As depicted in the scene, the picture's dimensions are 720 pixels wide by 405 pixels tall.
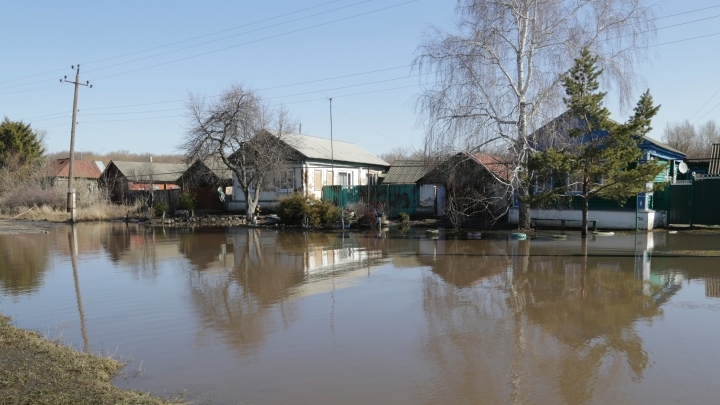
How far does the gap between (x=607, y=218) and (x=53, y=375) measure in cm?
2238

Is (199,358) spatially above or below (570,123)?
below

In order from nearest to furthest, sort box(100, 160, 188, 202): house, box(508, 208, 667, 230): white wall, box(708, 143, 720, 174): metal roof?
box(508, 208, 667, 230): white wall
box(708, 143, 720, 174): metal roof
box(100, 160, 188, 202): house

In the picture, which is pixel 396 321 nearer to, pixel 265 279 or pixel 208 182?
pixel 265 279

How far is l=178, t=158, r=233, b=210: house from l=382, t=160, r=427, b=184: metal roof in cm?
1096

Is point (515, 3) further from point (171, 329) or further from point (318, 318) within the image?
point (171, 329)

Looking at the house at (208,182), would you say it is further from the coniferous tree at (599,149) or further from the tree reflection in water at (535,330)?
the tree reflection in water at (535,330)

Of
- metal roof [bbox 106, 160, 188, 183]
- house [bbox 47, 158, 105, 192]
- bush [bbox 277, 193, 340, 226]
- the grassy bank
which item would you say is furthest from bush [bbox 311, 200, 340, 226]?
house [bbox 47, 158, 105, 192]

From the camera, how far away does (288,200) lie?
2816 centimetres

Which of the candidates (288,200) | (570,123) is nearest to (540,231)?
(570,123)

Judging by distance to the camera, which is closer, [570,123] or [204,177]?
[570,123]

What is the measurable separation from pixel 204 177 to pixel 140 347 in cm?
2966

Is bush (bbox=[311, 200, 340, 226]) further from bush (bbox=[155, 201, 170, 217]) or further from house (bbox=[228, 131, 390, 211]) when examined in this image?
bush (bbox=[155, 201, 170, 217])

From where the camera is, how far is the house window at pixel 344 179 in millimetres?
37731

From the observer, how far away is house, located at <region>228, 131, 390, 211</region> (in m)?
34.2
